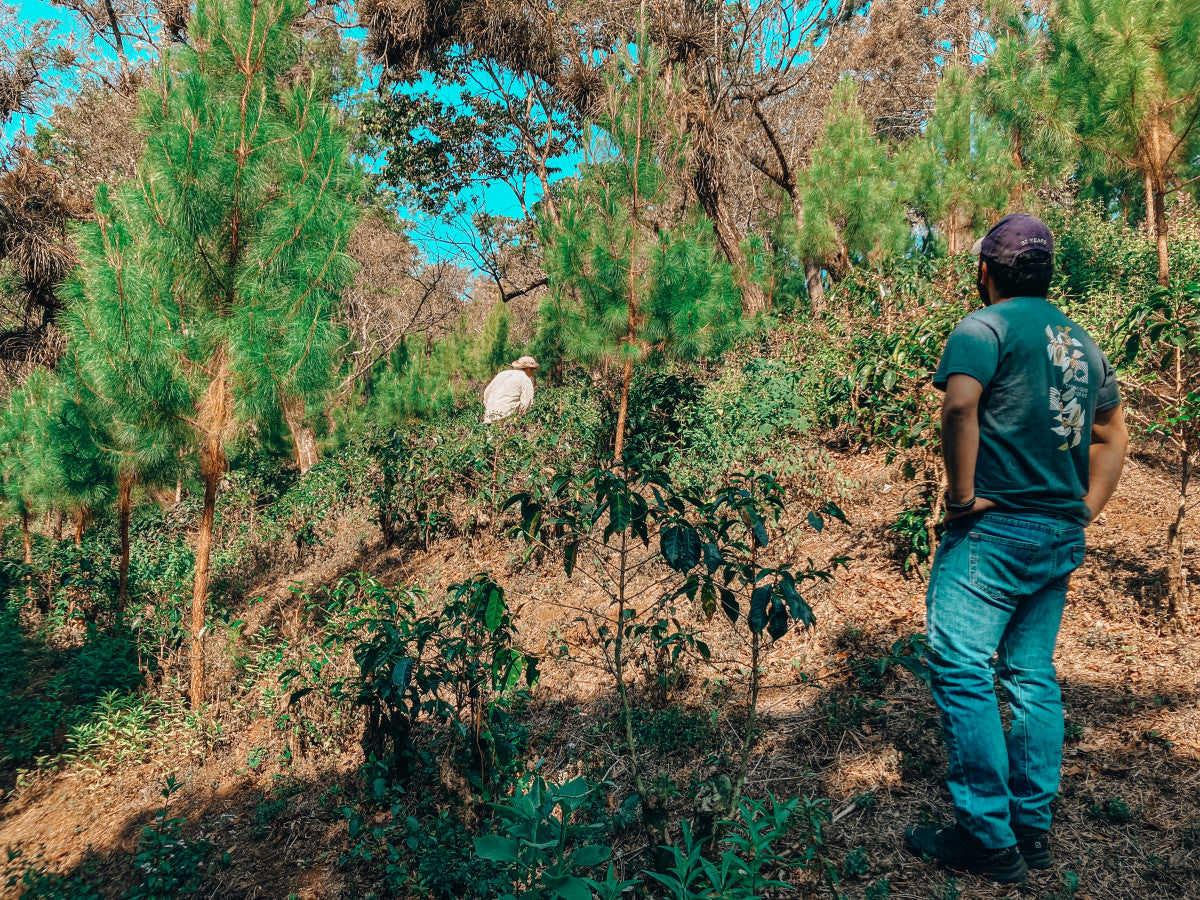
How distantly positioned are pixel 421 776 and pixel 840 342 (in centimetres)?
497

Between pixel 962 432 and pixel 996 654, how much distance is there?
0.61 meters

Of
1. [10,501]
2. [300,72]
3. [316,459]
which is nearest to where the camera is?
[300,72]

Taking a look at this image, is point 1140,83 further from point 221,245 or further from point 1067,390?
point 221,245

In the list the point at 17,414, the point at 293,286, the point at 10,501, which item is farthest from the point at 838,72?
the point at 10,501

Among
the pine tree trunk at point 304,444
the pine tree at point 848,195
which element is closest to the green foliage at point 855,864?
the pine tree at point 848,195

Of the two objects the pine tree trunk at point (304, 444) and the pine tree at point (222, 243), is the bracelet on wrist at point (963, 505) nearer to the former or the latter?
the pine tree at point (222, 243)

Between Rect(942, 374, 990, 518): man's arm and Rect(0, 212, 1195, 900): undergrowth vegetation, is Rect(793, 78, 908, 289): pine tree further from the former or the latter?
Rect(942, 374, 990, 518): man's arm

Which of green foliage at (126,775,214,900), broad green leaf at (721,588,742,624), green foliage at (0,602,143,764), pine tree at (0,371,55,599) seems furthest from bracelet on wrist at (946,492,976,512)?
pine tree at (0,371,55,599)

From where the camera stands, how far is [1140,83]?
4.89 m

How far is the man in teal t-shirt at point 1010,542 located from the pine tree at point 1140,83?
399 centimetres

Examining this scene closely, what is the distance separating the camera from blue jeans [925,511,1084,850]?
1.73 m

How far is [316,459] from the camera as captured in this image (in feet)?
36.4

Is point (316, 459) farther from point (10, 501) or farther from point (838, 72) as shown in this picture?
point (838, 72)

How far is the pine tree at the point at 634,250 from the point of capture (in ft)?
19.0
